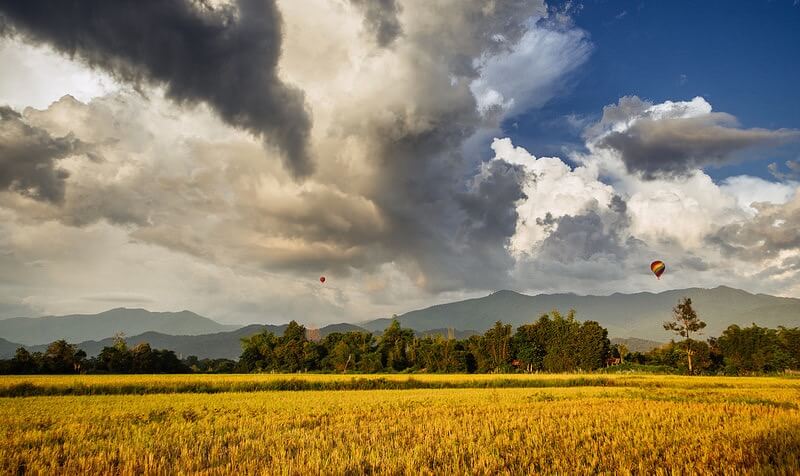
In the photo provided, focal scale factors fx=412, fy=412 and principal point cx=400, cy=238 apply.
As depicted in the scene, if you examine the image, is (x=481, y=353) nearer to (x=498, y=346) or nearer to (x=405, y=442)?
(x=498, y=346)

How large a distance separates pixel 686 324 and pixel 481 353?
43.0m

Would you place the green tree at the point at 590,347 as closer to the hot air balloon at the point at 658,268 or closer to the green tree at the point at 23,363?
the hot air balloon at the point at 658,268

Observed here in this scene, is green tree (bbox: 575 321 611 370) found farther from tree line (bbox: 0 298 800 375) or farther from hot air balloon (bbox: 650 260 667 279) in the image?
hot air balloon (bbox: 650 260 667 279)

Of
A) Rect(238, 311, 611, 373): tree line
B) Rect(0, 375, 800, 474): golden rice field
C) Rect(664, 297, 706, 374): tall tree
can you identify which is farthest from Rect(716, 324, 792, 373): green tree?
Rect(0, 375, 800, 474): golden rice field

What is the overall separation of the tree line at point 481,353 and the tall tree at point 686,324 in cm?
17

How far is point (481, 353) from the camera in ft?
328

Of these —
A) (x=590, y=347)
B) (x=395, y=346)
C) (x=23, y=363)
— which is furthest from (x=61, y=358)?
(x=590, y=347)

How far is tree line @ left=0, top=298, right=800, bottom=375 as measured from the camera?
82.8m

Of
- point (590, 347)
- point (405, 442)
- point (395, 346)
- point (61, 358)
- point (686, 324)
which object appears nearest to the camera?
point (405, 442)

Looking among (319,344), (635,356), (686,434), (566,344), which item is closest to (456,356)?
(566,344)

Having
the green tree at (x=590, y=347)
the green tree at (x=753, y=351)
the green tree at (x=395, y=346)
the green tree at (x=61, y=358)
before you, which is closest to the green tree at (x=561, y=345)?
the green tree at (x=590, y=347)

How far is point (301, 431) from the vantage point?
13977 millimetres

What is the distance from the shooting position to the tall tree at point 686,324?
81938mm

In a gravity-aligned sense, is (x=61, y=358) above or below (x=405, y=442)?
below
